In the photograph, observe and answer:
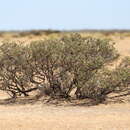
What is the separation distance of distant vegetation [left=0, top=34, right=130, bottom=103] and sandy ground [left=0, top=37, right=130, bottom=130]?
942mm

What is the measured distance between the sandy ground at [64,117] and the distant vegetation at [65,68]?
0.94 meters

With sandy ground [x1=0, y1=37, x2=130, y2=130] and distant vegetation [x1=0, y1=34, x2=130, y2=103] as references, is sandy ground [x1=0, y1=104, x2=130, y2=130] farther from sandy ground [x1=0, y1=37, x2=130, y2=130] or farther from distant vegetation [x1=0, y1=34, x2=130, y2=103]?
distant vegetation [x1=0, y1=34, x2=130, y2=103]

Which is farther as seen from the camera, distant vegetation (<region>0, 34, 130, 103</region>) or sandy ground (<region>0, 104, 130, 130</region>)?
distant vegetation (<region>0, 34, 130, 103</region>)

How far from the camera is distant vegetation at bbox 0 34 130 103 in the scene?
16.6 m

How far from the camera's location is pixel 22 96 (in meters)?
18.3

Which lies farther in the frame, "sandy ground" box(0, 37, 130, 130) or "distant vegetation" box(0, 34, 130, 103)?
"distant vegetation" box(0, 34, 130, 103)

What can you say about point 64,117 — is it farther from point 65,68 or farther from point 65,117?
point 65,68

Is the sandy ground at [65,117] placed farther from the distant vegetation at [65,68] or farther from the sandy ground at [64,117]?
the distant vegetation at [65,68]

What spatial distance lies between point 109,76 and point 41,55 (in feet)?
7.66

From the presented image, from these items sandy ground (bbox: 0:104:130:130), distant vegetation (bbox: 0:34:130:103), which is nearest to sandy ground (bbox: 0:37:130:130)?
sandy ground (bbox: 0:104:130:130)

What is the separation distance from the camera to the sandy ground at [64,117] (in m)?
12.4

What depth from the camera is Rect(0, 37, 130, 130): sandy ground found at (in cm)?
1236

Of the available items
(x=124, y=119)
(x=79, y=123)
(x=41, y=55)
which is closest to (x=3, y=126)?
(x=79, y=123)

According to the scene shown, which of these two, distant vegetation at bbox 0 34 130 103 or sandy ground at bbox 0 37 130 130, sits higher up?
distant vegetation at bbox 0 34 130 103
